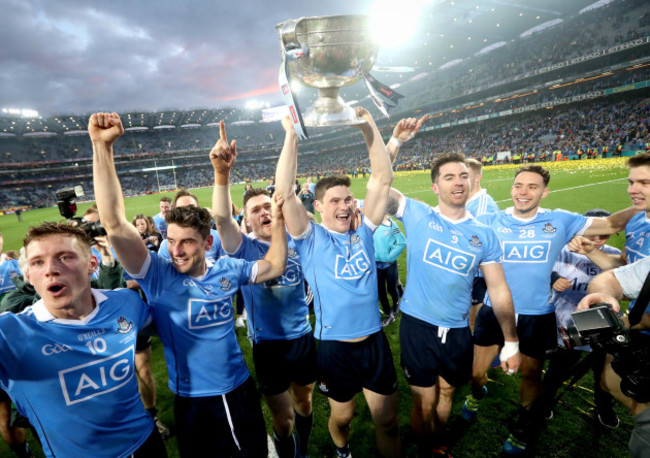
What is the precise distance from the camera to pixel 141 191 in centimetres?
5847

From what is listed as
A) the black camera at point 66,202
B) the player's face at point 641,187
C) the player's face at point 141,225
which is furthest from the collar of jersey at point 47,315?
the player's face at point 141,225

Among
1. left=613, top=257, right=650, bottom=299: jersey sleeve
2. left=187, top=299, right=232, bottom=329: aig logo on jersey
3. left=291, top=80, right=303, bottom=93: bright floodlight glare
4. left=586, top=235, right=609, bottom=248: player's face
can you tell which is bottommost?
left=187, top=299, right=232, bottom=329: aig logo on jersey

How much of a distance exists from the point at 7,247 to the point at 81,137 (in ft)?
212

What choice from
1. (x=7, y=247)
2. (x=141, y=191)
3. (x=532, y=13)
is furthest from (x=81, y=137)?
(x=532, y=13)

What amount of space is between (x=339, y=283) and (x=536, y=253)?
208 cm

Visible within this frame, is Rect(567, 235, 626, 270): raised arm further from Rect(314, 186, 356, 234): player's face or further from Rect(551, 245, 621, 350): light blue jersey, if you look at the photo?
Rect(314, 186, 356, 234): player's face

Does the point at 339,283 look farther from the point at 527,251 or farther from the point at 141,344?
the point at 141,344

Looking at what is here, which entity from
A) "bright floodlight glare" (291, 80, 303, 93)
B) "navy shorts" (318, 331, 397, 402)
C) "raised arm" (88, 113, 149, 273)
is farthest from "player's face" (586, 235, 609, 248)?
"raised arm" (88, 113, 149, 273)

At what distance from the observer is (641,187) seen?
2.92m

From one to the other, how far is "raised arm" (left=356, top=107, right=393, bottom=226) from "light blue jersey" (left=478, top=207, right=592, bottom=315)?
1501 millimetres

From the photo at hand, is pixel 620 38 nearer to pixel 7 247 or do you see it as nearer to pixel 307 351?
pixel 307 351

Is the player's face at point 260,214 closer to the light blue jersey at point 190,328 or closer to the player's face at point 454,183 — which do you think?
the light blue jersey at point 190,328

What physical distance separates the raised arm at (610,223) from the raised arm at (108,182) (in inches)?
161

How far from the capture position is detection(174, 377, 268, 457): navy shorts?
221 cm
